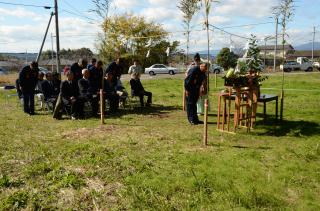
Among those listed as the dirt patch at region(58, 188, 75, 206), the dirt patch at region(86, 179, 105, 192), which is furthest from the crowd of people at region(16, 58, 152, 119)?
the dirt patch at region(58, 188, 75, 206)

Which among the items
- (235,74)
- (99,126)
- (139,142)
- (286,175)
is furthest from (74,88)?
(286,175)

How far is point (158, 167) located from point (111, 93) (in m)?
5.89

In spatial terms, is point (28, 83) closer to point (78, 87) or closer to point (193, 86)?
point (78, 87)

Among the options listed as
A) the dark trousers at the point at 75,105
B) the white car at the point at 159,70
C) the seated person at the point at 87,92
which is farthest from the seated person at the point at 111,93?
the white car at the point at 159,70

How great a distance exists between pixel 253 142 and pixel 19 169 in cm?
440

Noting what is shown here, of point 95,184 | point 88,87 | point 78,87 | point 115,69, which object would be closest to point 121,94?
point 115,69

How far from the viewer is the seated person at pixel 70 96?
10.5 m

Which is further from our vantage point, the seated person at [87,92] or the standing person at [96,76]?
the standing person at [96,76]

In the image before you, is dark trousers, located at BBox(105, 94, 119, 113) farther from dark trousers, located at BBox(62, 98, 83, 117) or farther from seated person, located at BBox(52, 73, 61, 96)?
seated person, located at BBox(52, 73, 61, 96)

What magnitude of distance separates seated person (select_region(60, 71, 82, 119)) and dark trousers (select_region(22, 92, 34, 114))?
158cm

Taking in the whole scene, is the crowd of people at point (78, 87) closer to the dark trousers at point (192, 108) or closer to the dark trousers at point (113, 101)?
the dark trousers at point (113, 101)

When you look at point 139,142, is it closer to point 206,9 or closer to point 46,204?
point 46,204

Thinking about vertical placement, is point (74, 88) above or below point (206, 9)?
below

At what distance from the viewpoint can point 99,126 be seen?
30.5ft
